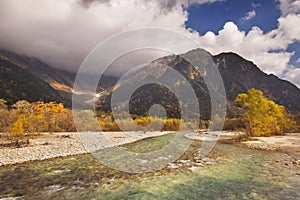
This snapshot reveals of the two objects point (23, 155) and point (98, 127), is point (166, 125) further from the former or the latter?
point (23, 155)

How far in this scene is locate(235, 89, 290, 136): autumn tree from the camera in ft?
99.7

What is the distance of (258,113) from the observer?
1217 inches

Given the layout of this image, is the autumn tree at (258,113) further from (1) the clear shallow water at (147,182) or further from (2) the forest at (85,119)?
(1) the clear shallow water at (147,182)

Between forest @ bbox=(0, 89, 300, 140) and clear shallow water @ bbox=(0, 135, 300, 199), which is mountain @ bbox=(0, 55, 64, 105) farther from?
clear shallow water @ bbox=(0, 135, 300, 199)

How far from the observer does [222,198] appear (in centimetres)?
750

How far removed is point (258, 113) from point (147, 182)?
2733 cm

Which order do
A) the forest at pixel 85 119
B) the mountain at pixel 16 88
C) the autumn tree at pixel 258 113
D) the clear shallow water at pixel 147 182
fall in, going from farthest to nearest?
the mountain at pixel 16 88
the autumn tree at pixel 258 113
the forest at pixel 85 119
the clear shallow water at pixel 147 182

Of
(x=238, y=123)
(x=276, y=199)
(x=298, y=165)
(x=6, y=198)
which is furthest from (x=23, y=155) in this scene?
(x=238, y=123)

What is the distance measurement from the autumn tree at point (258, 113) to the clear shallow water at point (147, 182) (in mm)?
19097

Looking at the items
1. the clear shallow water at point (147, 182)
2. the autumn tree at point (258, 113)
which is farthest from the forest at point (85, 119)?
the clear shallow water at point (147, 182)

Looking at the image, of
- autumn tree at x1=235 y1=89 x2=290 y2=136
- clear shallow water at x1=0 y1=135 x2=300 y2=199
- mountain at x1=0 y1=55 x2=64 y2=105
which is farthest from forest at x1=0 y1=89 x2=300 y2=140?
mountain at x1=0 y1=55 x2=64 y2=105

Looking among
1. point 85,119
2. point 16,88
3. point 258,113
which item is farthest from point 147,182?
point 16,88

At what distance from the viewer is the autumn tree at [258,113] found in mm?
30391

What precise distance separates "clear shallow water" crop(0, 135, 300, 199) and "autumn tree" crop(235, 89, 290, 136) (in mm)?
19097
